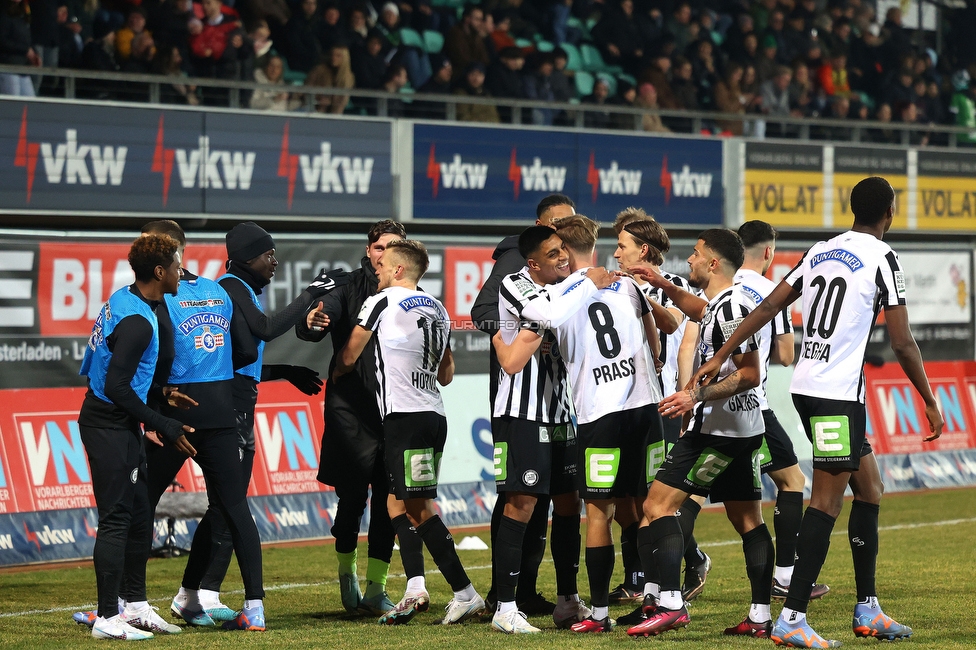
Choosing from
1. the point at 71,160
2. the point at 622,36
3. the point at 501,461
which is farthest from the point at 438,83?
the point at 501,461

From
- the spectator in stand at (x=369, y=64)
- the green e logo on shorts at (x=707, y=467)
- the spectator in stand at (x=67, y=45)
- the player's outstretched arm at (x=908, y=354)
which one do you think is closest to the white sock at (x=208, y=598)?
the green e logo on shorts at (x=707, y=467)

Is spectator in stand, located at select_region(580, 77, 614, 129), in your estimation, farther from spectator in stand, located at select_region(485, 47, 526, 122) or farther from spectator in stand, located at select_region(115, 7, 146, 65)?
spectator in stand, located at select_region(115, 7, 146, 65)

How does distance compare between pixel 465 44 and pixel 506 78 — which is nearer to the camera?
pixel 506 78

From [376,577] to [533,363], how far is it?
1.82 meters

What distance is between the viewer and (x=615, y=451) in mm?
6688

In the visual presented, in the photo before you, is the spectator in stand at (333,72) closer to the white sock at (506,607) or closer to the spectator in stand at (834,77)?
the spectator in stand at (834,77)

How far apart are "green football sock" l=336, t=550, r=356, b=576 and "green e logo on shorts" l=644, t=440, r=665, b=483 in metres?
1.99

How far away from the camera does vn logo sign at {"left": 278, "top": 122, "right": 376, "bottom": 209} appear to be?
46.4 ft

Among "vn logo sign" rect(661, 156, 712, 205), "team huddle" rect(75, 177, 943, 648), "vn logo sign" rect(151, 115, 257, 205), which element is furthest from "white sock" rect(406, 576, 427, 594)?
"vn logo sign" rect(661, 156, 712, 205)

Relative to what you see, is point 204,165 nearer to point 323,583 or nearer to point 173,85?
point 173,85

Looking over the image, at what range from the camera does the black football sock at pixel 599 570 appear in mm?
6773

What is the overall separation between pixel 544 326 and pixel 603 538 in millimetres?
1202

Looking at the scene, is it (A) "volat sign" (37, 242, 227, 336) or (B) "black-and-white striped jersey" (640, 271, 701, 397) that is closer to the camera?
(B) "black-and-white striped jersey" (640, 271, 701, 397)

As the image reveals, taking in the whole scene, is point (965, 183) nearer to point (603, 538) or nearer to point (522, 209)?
point (522, 209)
